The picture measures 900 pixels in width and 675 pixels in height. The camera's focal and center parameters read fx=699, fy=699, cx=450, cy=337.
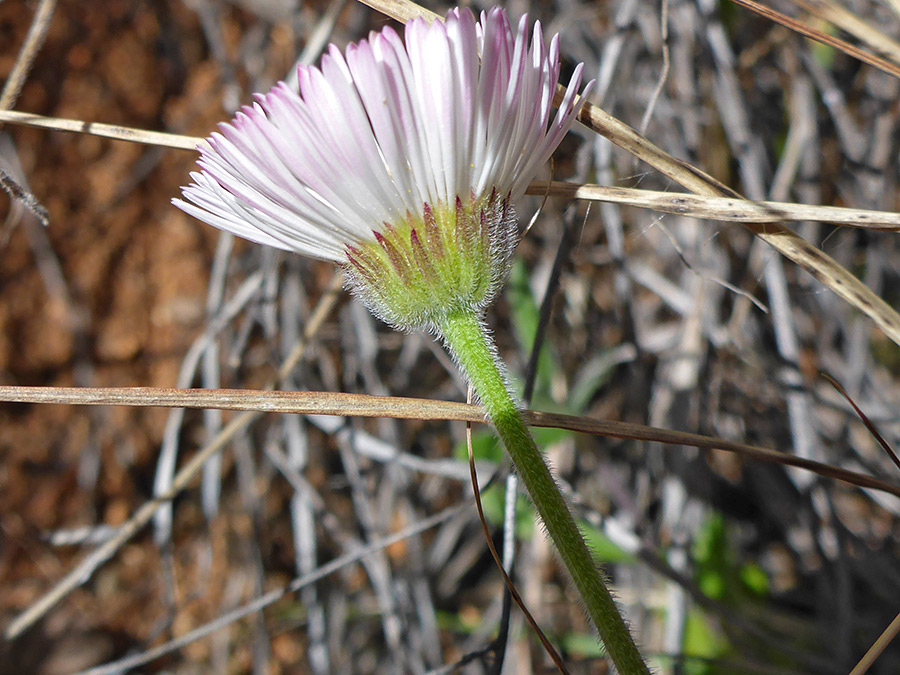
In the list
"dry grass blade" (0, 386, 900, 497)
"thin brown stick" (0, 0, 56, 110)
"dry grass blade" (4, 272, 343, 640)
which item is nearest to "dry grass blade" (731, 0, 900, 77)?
"dry grass blade" (0, 386, 900, 497)

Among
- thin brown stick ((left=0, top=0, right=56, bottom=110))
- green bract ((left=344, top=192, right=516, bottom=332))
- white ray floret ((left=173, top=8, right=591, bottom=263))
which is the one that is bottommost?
green bract ((left=344, top=192, right=516, bottom=332))

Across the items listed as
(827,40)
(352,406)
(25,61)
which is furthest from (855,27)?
(25,61)

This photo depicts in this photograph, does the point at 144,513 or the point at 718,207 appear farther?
the point at 144,513

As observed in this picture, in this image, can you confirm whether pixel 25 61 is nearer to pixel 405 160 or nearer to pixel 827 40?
pixel 405 160

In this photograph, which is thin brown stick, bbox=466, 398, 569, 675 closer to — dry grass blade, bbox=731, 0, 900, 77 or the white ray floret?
the white ray floret

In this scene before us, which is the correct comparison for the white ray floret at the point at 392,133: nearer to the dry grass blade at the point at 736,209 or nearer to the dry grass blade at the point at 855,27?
the dry grass blade at the point at 736,209

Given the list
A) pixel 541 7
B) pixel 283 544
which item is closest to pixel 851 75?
pixel 541 7

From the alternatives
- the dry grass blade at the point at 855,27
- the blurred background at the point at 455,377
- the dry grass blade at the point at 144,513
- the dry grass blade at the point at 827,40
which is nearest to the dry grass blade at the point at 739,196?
the dry grass blade at the point at 827,40
